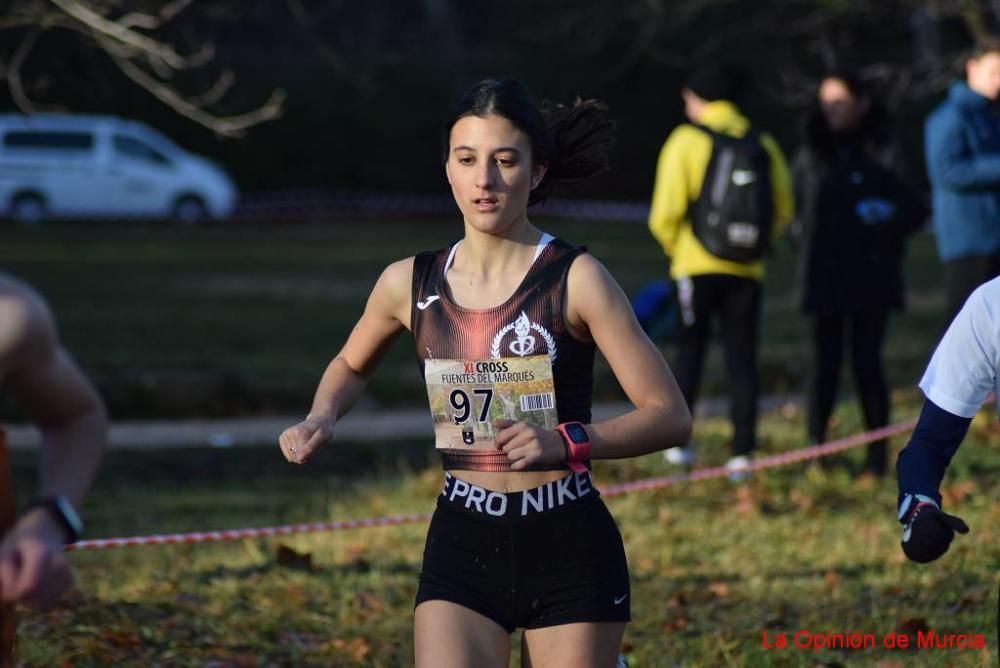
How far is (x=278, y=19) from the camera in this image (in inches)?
1531

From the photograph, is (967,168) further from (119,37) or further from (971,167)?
(119,37)

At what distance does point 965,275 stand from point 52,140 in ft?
96.2

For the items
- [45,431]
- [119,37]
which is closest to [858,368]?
[119,37]

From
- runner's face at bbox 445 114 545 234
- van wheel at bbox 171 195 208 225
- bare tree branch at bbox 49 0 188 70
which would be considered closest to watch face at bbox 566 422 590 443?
runner's face at bbox 445 114 545 234

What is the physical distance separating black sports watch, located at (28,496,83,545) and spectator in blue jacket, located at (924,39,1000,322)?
651cm

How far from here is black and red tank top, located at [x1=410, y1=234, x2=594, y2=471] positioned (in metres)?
3.94

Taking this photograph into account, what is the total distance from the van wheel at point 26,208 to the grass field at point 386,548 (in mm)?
19611

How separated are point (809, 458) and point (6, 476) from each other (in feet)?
22.0

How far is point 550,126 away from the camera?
13.9ft

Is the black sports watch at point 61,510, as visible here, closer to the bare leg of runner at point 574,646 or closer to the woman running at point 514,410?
the woman running at point 514,410

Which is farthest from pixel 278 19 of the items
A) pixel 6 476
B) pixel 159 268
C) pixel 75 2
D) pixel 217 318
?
pixel 6 476

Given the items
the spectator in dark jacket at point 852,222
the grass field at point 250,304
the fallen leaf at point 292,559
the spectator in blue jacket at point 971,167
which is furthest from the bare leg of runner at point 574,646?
the grass field at point 250,304

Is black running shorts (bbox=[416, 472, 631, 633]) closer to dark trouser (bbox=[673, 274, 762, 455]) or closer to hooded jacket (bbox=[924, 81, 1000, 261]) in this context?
dark trouser (bbox=[673, 274, 762, 455])

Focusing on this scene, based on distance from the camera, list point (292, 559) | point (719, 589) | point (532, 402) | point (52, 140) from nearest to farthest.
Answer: point (532, 402) → point (719, 589) → point (292, 559) → point (52, 140)
